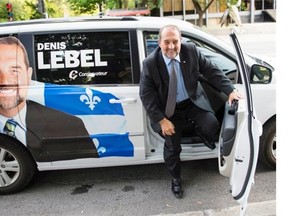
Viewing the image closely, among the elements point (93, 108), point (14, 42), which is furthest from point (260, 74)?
point (14, 42)

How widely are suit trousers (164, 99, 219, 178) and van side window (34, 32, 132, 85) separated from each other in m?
0.58

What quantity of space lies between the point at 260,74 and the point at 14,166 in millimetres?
2547

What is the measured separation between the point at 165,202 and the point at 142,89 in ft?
3.50

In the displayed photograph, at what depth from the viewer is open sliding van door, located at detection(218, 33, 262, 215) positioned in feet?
7.74

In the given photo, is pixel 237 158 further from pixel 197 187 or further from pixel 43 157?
pixel 43 157

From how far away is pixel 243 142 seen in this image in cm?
246

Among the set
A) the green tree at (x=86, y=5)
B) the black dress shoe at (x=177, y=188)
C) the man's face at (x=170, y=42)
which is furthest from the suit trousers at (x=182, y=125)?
the green tree at (x=86, y=5)

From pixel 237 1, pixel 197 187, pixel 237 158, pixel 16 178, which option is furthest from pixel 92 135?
pixel 237 1

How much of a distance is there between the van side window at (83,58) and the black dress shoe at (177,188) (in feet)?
3.46

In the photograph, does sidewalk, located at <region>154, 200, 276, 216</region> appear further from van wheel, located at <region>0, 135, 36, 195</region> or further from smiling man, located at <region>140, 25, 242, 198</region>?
van wheel, located at <region>0, 135, 36, 195</region>

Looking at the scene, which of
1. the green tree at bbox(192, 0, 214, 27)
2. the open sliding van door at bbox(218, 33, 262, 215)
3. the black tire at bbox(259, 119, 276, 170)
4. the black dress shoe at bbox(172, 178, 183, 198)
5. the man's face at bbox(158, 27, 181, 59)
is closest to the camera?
the open sliding van door at bbox(218, 33, 262, 215)

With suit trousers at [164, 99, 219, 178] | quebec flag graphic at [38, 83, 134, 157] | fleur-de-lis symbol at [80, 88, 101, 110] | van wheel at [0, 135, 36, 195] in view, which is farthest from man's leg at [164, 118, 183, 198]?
van wheel at [0, 135, 36, 195]

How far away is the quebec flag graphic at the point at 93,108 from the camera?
11.1ft

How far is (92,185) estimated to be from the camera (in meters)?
3.86
